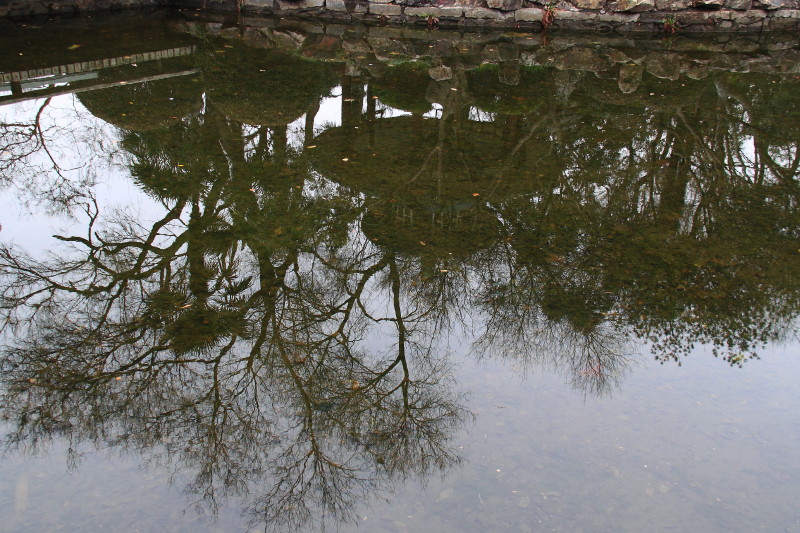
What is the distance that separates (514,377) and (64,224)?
446 centimetres

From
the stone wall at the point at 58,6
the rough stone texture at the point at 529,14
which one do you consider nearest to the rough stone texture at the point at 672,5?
the rough stone texture at the point at 529,14

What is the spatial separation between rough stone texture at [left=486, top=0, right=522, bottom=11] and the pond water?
16.4 ft

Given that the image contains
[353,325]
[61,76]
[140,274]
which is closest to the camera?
[353,325]

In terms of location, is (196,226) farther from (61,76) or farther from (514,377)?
(61,76)

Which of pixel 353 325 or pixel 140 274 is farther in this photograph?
pixel 140 274

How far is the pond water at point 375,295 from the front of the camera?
4027mm

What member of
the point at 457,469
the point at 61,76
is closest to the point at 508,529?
the point at 457,469

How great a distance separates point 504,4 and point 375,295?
1109 centimetres

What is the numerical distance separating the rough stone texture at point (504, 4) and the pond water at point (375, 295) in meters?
4.99

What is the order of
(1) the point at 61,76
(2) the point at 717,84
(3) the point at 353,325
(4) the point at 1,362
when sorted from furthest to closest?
(2) the point at 717,84 < (1) the point at 61,76 < (3) the point at 353,325 < (4) the point at 1,362

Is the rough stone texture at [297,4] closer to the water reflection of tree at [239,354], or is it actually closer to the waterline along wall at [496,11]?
the waterline along wall at [496,11]

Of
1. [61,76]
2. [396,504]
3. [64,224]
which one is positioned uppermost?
[61,76]

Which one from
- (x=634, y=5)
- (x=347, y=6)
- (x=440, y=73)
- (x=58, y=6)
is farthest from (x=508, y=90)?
(x=58, y=6)

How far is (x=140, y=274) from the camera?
592cm
